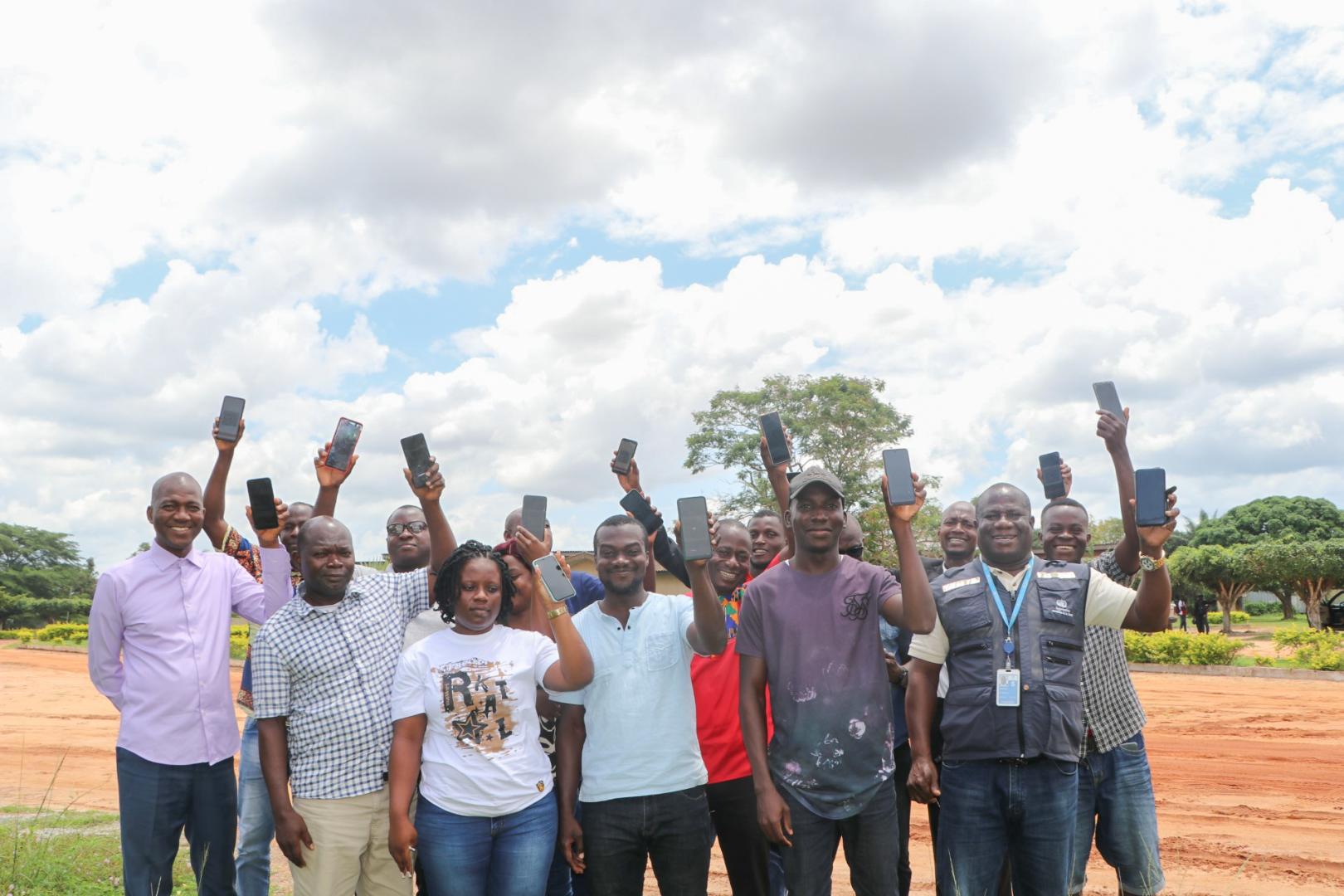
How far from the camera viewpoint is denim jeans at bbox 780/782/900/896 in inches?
145

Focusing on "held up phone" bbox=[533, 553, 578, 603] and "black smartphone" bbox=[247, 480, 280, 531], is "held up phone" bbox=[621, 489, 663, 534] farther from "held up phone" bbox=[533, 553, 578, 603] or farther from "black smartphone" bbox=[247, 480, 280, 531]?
"black smartphone" bbox=[247, 480, 280, 531]

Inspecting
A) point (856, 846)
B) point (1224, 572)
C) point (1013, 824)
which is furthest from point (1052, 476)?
point (1224, 572)

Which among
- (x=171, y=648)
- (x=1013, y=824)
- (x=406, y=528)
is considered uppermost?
(x=406, y=528)

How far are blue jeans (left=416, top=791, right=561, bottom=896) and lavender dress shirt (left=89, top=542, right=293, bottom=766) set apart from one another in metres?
1.36

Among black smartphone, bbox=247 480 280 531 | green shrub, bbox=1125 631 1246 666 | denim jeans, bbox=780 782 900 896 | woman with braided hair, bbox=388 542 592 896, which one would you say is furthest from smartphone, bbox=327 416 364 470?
green shrub, bbox=1125 631 1246 666

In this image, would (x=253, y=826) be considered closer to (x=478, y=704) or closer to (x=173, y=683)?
(x=173, y=683)

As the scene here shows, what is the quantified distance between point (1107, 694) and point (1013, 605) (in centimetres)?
86

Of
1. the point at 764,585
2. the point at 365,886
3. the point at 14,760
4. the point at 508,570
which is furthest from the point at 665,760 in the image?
the point at 14,760


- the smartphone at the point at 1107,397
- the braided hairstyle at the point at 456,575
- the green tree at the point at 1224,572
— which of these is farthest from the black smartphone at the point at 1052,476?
the green tree at the point at 1224,572

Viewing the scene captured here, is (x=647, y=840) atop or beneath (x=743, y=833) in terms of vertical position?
atop

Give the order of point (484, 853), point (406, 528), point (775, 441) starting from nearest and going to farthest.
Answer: point (484, 853)
point (775, 441)
point (406, 528)

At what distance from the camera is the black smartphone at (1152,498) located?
3.88m

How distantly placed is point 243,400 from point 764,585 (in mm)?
2974

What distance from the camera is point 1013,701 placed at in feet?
12.5
